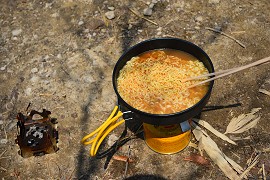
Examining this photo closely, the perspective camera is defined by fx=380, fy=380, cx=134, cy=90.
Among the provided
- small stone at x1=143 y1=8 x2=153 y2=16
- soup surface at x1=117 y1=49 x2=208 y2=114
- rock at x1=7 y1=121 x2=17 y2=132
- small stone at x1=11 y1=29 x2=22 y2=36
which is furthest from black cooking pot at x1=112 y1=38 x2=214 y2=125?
small stone at x1=11 y1=29 x2=22 y2=36

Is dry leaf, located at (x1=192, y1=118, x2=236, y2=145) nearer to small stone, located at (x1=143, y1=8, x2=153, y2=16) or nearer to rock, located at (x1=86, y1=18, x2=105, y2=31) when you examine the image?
small stone, located at (x1=143, y1=8, x2=153, y2=16)

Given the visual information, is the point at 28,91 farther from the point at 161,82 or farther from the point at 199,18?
the point at 199,18

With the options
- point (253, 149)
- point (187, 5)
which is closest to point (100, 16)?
point (187, 5)

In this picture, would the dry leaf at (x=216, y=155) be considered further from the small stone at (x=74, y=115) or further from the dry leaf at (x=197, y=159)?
the small stone at (x=74, y=115)

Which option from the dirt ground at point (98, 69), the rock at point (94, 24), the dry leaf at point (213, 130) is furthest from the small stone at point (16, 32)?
the dry leaf at point (213, 130)

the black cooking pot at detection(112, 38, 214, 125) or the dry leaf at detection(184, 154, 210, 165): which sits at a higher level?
the black cooking pot at detection(112, 38, 214, 125)
